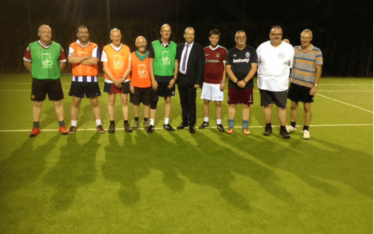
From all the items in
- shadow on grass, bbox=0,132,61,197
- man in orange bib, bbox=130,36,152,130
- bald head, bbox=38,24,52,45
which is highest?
bald head, bbox=38,24,52,45

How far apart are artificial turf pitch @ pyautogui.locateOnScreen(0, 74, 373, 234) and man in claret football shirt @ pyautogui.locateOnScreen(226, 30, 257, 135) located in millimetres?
736

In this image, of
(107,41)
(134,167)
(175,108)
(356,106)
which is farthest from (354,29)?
(134,167)

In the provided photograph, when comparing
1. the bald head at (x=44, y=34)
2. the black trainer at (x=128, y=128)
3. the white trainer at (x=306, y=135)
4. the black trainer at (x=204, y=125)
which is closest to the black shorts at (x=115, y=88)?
the black trainer at (x=128, y=128)

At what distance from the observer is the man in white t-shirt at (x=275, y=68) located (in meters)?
5.55

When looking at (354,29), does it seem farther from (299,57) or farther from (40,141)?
(40,141)

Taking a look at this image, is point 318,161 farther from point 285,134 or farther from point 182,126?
point 182,126

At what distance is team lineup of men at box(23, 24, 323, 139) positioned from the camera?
18.4 feet

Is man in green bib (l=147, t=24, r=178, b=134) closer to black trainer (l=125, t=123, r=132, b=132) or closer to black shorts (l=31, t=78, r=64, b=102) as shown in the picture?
black trainer (l=125, t=123, r=132, b=132)

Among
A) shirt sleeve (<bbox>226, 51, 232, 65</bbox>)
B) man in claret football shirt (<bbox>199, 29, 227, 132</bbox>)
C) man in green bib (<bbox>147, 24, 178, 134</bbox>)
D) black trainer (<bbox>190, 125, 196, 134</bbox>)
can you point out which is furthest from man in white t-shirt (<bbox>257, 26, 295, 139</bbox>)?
man in green bib (<bbox>147, 24, 178, 134</bbox>)

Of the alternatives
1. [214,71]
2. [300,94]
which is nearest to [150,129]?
[214,71]

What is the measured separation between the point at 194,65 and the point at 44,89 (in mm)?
2513

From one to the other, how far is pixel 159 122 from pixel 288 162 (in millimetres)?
2959

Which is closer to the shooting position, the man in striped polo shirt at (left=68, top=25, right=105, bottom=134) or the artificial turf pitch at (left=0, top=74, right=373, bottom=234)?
the artificial turf pitch at (left=0, top=74, right=373, bottom=234)

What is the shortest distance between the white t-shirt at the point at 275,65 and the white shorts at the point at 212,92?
2.64 feet
